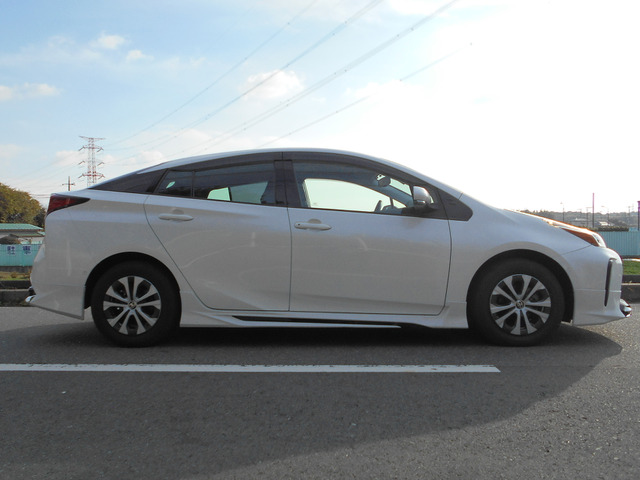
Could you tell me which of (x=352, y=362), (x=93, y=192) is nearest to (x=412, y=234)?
(x=352, y=362)

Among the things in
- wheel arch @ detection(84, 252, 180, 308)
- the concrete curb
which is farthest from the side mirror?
the concrete curb

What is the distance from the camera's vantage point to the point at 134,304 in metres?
4.32

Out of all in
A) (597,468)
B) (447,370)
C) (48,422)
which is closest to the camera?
(597,468)

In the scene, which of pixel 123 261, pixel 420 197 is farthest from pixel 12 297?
pixel 420 197

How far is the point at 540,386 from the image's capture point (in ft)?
11.0

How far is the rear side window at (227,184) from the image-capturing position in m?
4.44

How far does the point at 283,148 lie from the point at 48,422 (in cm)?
269

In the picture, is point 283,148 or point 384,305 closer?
point 384,305

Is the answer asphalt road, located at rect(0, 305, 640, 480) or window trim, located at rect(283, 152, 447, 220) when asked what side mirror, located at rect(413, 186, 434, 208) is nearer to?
window trim, located at rect(283, 152, 447, 220)

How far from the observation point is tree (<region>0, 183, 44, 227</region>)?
4328 inches

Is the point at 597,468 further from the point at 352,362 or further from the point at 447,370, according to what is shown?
the point at 352,362

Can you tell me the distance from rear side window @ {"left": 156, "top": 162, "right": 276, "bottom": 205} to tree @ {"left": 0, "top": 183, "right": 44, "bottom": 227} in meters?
120

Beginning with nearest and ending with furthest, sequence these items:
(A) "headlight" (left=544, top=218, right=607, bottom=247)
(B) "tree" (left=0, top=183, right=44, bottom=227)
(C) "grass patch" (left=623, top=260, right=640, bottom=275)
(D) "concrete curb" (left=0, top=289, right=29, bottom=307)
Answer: (A) "headlight" (left=544, top=218, right=607, bottom=247), (D) "concrete curb" (left=0, top=289, right=29, bottom=307), (C) "grass patch" (left=623, top=260, right=640, bottom=275), (B) "tree" (left=0, top=183, right=44, bottom=227)

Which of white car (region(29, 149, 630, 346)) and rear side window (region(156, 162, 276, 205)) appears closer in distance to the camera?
white car (region(29, 149, 630, 346))
